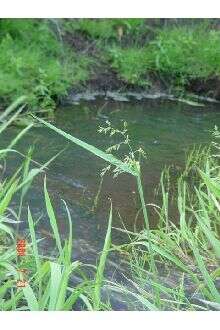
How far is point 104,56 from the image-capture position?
6535mm

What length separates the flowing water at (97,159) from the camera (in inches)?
139

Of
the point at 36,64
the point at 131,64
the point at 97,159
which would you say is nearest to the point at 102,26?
the point at 131,64

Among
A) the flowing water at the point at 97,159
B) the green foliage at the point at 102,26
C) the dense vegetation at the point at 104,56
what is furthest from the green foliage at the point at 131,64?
the flowing water at the point at 97,159

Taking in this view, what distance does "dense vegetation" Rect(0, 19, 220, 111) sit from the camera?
568 cm

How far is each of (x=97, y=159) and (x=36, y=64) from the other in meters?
1.87

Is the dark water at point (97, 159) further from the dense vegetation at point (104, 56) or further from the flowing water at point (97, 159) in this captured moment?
the dense vegetation at point (104, 56)

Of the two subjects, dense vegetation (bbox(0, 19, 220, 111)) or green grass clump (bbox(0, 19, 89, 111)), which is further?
dense vegetation (bbox(0, 19, 220, 111))

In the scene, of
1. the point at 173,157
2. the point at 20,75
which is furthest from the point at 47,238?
the point at 20,75

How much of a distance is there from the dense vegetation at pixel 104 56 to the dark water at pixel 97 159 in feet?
1.65

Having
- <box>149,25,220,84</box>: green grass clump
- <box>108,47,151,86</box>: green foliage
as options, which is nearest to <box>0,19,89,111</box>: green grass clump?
<box>108,47,151,86</box>: green foliage

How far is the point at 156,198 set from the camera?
3.81 meters

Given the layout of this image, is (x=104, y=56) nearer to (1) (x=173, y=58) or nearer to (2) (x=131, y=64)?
(2) (x=131, y=64)

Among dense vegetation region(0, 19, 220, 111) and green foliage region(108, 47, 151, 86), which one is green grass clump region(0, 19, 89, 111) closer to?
dense vegetation region(0, 19, 220, 111)
